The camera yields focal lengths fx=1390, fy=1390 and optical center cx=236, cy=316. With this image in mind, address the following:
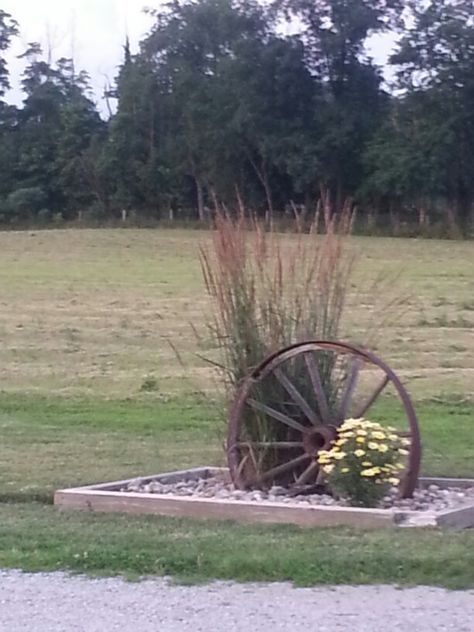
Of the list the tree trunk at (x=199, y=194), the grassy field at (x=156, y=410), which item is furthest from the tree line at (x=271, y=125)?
the grassy field at (x=156, y=410)

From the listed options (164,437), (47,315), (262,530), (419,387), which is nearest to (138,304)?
(47,315)

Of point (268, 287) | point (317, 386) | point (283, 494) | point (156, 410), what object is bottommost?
point (156, 410)

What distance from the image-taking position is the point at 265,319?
11.1m

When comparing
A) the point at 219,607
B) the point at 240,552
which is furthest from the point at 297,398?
the point at 219,607

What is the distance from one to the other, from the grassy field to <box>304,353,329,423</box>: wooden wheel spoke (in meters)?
1.47

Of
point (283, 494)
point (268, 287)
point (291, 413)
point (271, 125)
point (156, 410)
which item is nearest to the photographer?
point (283, 494)

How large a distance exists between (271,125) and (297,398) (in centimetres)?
5541

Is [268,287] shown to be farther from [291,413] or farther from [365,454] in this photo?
[365,454]

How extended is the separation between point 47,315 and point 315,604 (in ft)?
70.4

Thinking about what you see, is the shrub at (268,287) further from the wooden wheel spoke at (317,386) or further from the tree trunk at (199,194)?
the tree trunk at (199,194)

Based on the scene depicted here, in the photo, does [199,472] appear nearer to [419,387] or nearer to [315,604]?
[315,604]

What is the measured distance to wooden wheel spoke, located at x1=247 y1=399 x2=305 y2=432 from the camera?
35.6 feet

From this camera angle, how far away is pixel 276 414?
10.9 metres

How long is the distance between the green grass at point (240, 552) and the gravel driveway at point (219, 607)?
21cm
